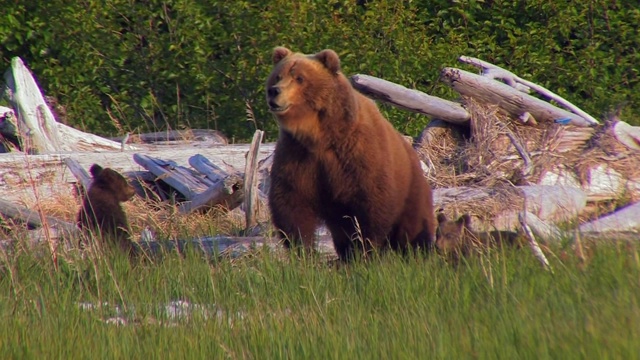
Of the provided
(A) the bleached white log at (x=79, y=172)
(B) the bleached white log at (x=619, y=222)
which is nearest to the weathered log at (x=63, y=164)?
(A) the bleached white log at (x=79, y=172)

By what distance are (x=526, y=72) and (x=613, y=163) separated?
11.1 ft

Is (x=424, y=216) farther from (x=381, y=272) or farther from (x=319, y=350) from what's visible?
(x=319, y=350)

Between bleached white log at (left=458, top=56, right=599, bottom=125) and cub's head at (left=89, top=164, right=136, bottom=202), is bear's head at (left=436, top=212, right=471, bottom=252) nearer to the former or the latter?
cub's head at (left=89, top=164, right=136, bottom=202)

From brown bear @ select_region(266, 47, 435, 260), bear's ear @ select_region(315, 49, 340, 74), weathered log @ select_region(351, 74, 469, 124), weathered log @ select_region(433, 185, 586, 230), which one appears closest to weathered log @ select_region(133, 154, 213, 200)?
weathered log @ select_region(351, 74, 469, 124)

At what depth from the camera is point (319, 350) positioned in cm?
398

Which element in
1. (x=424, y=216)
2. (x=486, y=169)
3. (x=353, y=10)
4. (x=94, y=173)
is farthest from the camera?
(x=353, y=10)

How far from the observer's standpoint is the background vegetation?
36.6 feet

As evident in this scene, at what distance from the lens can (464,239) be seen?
5949 mm

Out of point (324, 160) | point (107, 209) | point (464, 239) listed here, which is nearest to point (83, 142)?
point (107, 209)

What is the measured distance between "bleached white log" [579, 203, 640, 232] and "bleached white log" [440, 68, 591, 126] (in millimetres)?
1806

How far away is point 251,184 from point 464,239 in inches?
80.4

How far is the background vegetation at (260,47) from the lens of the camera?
439 inches

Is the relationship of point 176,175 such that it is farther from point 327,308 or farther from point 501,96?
point 327,308

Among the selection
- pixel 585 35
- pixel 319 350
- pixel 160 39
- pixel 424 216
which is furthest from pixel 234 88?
pixel 319 350
